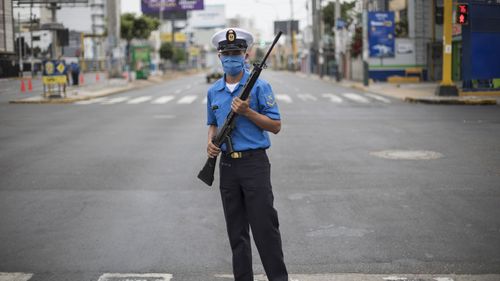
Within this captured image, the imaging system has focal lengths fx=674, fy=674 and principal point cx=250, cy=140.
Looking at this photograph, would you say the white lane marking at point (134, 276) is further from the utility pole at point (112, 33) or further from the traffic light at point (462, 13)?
the utility pole at point (112, 33)

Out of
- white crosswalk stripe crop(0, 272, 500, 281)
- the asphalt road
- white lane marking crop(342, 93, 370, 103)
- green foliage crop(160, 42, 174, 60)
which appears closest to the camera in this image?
white crosswalk stripe crop(0, 272, 500, 281)

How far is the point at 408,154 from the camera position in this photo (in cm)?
1184

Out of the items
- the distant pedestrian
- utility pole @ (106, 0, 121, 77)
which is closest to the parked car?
utility pole @ (106, 0, 121, 77)

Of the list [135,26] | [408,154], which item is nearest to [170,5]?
[135,26]

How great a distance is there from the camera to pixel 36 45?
9269 cm

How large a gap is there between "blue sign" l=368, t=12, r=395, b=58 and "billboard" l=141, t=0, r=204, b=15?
41.1 m

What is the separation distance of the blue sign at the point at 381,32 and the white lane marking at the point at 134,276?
136ft

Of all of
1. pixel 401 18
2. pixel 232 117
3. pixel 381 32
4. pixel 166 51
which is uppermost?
pixel 401 18

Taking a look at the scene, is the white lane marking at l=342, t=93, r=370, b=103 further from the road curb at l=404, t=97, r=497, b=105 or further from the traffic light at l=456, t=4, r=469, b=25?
the traffic light at l=456, t=4, r=469, b=25

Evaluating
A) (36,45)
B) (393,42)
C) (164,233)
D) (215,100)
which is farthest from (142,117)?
(36,45)

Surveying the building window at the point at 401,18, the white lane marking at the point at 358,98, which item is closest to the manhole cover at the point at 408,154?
the white lane marking at the point at 358,98

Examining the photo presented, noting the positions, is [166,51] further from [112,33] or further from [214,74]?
[112,33]

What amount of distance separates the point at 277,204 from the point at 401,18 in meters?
47.5

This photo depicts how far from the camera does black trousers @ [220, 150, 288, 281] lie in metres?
4.42
